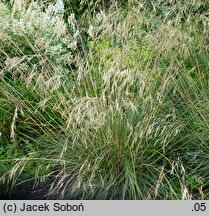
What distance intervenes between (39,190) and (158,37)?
5.06 ft

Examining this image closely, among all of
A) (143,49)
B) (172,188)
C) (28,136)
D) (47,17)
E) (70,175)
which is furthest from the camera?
(47,17)

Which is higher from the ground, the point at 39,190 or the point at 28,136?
the point at 28,136

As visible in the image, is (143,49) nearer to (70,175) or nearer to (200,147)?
(200,147)

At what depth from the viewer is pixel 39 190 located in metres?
3.81

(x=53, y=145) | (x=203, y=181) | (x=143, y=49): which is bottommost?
(x=203, y=181)

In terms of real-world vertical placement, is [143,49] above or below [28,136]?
above

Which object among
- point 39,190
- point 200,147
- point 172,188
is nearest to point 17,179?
point 39,190

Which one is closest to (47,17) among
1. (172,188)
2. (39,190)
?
(39,190)

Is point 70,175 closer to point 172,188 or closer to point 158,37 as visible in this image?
point 172,188

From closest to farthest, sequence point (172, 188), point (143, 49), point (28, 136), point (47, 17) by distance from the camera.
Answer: point (172, 188)
point (28, 136)
point (143, 49)
point (47, 17)

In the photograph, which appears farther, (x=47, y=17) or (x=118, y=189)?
(x=47, y=17)

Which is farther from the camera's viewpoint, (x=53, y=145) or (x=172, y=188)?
(x=53, y=145)

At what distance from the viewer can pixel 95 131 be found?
12.2ft

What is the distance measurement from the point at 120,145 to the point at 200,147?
2.06 ft
